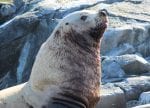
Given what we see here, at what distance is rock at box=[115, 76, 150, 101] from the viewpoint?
8.00 m

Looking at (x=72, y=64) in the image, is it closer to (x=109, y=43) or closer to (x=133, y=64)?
(x=133, y=64)

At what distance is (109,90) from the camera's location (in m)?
7.89

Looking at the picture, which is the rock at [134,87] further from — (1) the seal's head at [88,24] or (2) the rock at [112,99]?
(1) the seal's head at [88,24]

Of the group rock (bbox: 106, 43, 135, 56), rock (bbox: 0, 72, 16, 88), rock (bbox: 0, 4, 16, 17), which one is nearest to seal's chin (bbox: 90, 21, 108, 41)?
rock (bbox: 106, 43, 135, 56)

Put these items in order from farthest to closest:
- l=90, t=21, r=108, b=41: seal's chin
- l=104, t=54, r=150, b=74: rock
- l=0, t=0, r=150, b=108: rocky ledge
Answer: l=104, t=54, r=150, b=74: rock → l=0, t=0, r=150, b=108: rocky ledge → l=90, t=21, r=108, b=41: seal's chin

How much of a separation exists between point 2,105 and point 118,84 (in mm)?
2547

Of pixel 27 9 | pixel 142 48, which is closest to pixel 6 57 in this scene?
pixel 27 9

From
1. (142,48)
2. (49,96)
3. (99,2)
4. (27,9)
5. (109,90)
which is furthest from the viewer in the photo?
(27,9)

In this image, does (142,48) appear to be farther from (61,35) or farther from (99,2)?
(61,35)

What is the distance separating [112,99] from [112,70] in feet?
3.50

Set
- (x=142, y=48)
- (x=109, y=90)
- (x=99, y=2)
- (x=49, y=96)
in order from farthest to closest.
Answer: (x=99, y=2), (x=142, y=48), (x=109, y=90), (x=49, y=96)

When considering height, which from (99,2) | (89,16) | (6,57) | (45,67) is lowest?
(6,57)

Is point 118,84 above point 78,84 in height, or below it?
A: below

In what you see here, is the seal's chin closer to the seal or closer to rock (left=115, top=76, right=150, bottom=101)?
the seal
